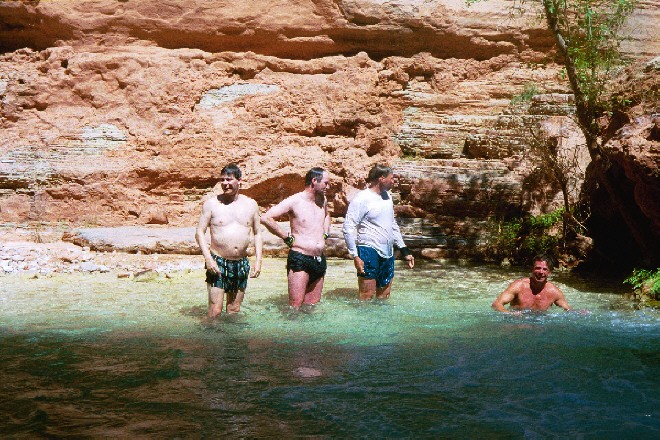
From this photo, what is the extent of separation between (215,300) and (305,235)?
1.10 metres

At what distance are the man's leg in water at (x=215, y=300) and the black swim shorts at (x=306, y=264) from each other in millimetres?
774

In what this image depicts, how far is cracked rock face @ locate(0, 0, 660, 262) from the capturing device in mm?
12930

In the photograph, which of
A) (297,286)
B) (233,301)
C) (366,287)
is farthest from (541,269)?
(233,301)

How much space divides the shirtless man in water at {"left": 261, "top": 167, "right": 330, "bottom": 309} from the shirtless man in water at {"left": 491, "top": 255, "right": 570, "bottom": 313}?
1.81m

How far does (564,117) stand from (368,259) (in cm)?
692

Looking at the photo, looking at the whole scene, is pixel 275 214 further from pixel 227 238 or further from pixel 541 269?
pixel 541 269

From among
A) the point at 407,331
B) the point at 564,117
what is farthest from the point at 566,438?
the point at 564,117

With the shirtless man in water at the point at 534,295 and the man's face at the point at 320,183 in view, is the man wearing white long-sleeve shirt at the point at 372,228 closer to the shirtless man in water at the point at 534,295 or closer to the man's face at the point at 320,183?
the man's face at the point at 320,183

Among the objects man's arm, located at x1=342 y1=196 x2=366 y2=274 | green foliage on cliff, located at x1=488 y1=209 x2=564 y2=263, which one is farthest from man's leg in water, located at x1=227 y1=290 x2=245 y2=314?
green foliage on cliff, located at x1=488 y1=209 x2=564 y2=263

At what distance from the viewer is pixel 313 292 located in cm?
662

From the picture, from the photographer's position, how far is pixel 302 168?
13.1 metres

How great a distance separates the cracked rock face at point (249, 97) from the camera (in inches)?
509

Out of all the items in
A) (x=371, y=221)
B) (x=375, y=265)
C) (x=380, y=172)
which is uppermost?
(x=380, y=172)

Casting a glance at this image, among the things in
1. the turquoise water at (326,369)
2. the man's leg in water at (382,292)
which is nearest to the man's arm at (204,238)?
the turquoise water at (326,369)
